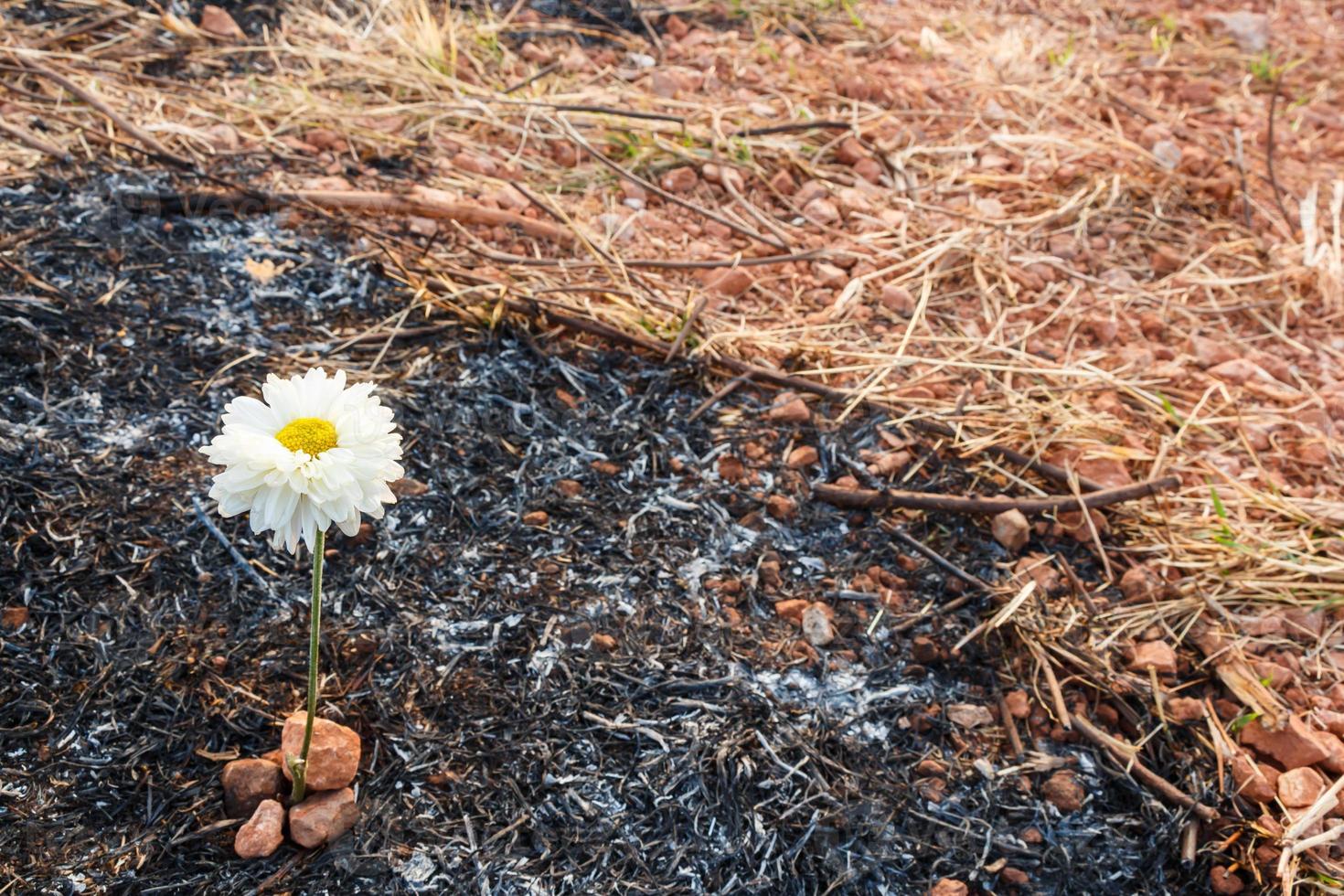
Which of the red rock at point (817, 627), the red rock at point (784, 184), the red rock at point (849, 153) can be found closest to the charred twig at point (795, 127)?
the red rock at point (849, 153)

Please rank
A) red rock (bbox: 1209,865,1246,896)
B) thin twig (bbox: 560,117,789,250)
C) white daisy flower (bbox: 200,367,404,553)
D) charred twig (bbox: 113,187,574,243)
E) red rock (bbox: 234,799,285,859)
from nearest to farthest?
white daisy flower (bbox: 200,367,404,553) → red rock (bbox: 234,799,285,859) → red rock (bbox: 1209,865,1246,896) → charred twig (bbox: 113,187,574,243) → thin twig (bbox: 560,117,789,250)

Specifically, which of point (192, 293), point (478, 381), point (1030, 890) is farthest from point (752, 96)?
point (1030, 890)

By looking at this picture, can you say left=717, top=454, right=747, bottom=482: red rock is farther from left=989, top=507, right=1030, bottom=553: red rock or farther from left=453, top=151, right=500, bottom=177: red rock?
left=453, top=151, right=500, bottom=177: red rock

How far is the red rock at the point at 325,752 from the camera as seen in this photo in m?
1.43

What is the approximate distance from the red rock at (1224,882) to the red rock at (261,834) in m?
1.33

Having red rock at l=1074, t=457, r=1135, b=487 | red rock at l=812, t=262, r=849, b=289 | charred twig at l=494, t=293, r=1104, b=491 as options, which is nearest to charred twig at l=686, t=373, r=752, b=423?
charred twig at l=494, t=293, r=1104, b=491

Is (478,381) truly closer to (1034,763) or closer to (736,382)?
(736,382)

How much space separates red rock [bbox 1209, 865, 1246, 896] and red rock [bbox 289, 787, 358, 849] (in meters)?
1.24

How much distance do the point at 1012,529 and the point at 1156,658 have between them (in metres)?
0.32

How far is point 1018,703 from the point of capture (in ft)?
5.76

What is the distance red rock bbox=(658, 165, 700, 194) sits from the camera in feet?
9.03

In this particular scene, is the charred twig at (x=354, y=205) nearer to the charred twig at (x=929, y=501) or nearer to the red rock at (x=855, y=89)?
the charred twig at (x=929, y=501)

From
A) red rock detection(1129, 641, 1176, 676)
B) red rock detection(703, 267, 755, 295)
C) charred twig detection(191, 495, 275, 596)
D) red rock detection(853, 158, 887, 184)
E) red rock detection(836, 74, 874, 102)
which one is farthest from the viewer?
red rock detection(836, 74, 874, 102)

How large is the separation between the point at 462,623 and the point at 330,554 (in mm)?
251
